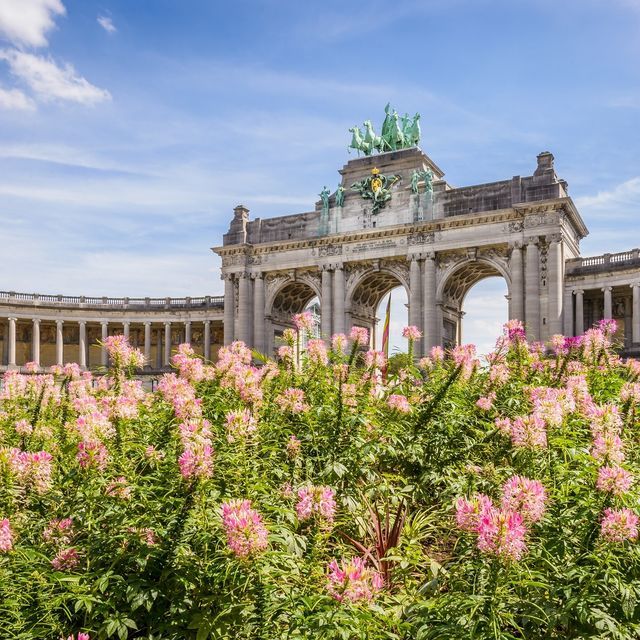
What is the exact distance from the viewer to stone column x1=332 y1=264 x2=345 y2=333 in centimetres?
5797

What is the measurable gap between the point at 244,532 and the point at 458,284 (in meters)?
54.6

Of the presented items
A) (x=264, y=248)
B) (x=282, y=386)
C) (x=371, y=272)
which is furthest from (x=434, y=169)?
(x=282, y=386)

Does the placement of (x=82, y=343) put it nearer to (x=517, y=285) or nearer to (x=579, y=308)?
(x=517, y=285)

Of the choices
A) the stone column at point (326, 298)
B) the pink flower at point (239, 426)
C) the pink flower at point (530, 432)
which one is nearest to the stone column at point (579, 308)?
the stone column at point (326, 298)

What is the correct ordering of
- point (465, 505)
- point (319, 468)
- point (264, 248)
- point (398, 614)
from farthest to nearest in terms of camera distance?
point (264, 248)
point (319, 468)
point (398, 614)
point (465, 505)

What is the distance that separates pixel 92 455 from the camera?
6.28 metres

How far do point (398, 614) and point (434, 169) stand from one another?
54.6 metres

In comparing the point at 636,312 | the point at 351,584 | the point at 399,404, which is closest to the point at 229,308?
the point at 636,312

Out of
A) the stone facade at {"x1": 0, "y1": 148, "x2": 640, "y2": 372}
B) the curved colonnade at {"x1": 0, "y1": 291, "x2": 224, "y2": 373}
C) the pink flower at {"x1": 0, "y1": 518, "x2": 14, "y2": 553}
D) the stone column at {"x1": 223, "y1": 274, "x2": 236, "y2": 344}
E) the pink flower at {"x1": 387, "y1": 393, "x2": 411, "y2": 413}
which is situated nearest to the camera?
the pink flower at {"x1": 0, "y1": 518, "x2": 14, "y2": 553}

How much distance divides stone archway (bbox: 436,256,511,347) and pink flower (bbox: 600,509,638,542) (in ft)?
152

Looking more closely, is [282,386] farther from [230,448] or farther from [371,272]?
[371,272]

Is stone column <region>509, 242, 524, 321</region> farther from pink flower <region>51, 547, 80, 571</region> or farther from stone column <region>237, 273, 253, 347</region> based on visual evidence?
pink flower <region>51, 547, 80, 571</region>

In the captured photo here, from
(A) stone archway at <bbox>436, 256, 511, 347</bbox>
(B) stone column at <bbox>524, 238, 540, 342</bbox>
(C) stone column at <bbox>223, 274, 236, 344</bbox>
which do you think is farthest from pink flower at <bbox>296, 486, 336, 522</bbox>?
(C) stone column at <bbox>223, 274, 236, 344</bbox>

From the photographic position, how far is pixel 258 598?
18.2 feet
